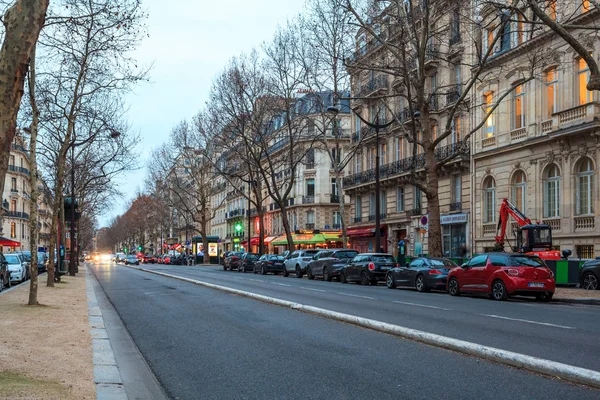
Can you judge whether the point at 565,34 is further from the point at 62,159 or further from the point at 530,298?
the point at 62,159

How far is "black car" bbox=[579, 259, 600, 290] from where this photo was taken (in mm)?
22828

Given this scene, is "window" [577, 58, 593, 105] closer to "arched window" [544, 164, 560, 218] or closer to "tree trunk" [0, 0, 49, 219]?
"arched window" [544, 164, 560, 218]

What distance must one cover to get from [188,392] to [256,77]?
38.6 metres

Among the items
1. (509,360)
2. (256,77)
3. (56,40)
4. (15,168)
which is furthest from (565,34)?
(15,168)

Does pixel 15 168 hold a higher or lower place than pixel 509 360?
higher

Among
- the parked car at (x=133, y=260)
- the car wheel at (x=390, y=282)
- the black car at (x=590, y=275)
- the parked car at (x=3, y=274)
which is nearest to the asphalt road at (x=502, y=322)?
the black car at (x=590, y=275)

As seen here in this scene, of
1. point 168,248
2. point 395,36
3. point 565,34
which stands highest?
point 395,36

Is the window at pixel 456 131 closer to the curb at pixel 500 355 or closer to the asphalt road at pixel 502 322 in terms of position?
the asphalt road at pixel 502 322

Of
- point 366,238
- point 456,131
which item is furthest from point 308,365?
point 366,238

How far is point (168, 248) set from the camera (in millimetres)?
144875

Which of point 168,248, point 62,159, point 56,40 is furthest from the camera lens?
point 168,248

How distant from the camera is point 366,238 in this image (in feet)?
173

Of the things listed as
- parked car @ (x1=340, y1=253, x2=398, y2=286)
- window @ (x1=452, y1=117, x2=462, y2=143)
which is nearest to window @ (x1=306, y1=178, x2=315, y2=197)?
window @ (x1=452, y1=117, x2=462, y2=143)

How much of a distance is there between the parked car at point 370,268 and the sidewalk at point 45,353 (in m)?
15.7
